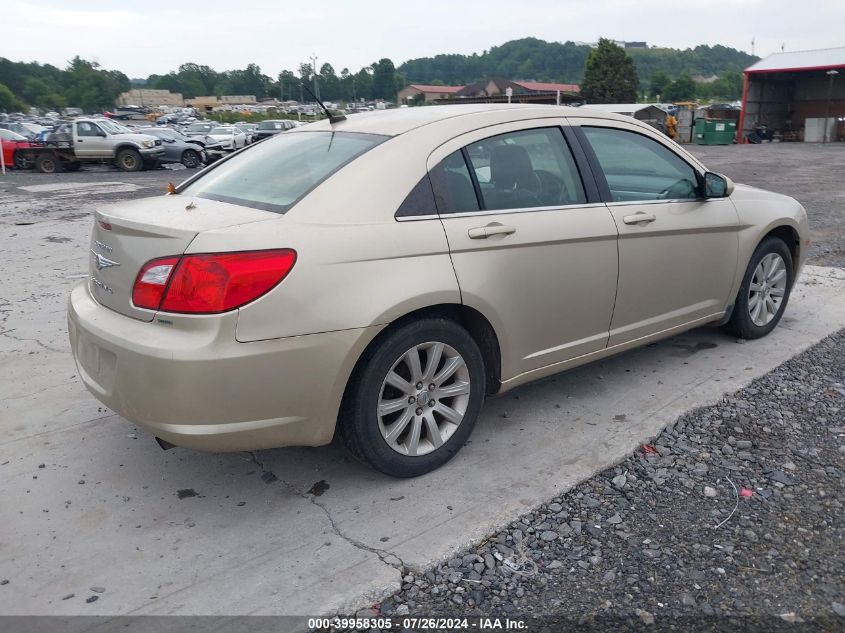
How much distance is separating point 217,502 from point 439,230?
1565 millimetres

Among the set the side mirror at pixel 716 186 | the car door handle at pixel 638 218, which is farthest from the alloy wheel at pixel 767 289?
the car door handle at pixel 638 218

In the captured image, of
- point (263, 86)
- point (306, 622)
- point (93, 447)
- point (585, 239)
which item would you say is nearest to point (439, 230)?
point (585, 239)

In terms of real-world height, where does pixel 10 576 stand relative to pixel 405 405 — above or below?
below

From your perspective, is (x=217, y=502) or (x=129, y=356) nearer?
(x=129, y=356)

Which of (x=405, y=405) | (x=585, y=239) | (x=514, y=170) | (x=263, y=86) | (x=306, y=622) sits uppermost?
(x=263, y=86)

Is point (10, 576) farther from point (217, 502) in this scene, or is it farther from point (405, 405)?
point (405, 405)

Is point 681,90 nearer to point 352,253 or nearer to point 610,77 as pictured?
point 610,77

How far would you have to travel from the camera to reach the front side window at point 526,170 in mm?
3521

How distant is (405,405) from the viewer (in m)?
3.20

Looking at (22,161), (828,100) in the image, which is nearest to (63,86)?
(22,161)

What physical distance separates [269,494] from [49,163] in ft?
73.7

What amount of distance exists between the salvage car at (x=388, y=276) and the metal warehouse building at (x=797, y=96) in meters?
36.3

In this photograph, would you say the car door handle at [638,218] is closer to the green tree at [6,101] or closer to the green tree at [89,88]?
the green tree at [6,101]

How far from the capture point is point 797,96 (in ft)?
129
